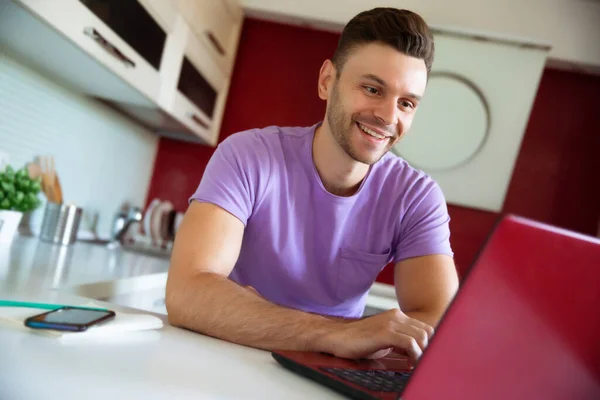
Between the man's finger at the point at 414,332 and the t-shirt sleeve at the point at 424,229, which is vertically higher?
the t-shirt sleeve at the point at 424,229

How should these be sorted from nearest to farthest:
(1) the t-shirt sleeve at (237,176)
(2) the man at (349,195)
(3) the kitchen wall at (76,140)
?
(1) the t-shirt sleeve at (237,176)
(2) the man at (349,195)
(3) the kitchen wall at (76,140)

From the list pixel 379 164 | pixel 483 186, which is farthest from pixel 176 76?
pixel 483 186

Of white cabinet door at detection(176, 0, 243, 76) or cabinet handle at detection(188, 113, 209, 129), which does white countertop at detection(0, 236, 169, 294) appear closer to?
cabinet handle at detection(188, 113, 209, 129)

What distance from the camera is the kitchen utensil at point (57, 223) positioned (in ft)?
6.44

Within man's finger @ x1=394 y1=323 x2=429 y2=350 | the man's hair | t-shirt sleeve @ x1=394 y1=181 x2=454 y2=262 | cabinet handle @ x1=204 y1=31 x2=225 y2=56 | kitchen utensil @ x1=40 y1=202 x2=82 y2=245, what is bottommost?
kitchen utensil @ x1=40 y1=202 x2=82 y2=245

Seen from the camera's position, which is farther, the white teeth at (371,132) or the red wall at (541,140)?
the red wall at (541,140)

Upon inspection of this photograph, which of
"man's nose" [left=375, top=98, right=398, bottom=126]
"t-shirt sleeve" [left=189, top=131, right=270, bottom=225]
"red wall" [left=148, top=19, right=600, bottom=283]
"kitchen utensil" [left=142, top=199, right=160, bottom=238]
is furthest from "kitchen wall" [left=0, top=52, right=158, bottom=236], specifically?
"man's nose" [left=375, top=98, right=398, bottom=126]

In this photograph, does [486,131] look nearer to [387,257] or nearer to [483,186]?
[483,186]

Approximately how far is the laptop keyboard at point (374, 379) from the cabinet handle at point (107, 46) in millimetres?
1237

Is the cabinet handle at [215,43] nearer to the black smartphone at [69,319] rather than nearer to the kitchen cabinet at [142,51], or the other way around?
the kitchen cabinet at [142,51]

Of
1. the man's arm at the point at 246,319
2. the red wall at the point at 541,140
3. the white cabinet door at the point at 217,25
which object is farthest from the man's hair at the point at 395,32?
the red wall at the point at 541,140

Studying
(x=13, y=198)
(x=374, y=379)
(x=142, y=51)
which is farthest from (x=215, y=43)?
(x=374, y=379)

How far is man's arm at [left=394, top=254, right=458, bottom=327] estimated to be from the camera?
1157 millimetres

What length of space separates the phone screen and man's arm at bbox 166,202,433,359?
18cm
